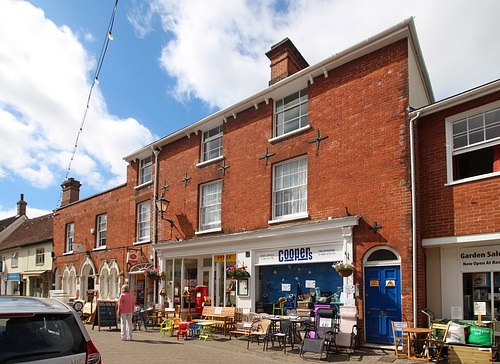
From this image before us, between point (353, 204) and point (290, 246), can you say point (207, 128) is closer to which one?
point (290, 246)

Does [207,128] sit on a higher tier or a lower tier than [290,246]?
higher

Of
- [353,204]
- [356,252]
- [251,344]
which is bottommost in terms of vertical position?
[251,344]

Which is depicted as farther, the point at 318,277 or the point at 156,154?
the point at 156,154

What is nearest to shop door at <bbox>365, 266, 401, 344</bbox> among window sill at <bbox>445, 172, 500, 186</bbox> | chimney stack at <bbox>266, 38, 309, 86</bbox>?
window sill at <bbox>445, 172, 500, 186</bbox>

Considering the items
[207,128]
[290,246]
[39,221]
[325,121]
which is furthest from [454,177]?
[39,221]

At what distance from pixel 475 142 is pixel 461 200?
1413mm

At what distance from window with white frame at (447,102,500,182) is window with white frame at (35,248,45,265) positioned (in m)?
25.7

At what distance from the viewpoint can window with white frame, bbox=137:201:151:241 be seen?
18.8 m

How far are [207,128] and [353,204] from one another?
293 inches

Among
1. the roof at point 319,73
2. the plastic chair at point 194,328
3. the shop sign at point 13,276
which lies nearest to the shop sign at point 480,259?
the roof at point 319,73

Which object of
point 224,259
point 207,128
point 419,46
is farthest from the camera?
point 207,128

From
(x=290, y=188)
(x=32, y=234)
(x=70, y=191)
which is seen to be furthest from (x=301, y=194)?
(x=32, y=234)

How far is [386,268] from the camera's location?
10.5 meters

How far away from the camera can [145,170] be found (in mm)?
19781
